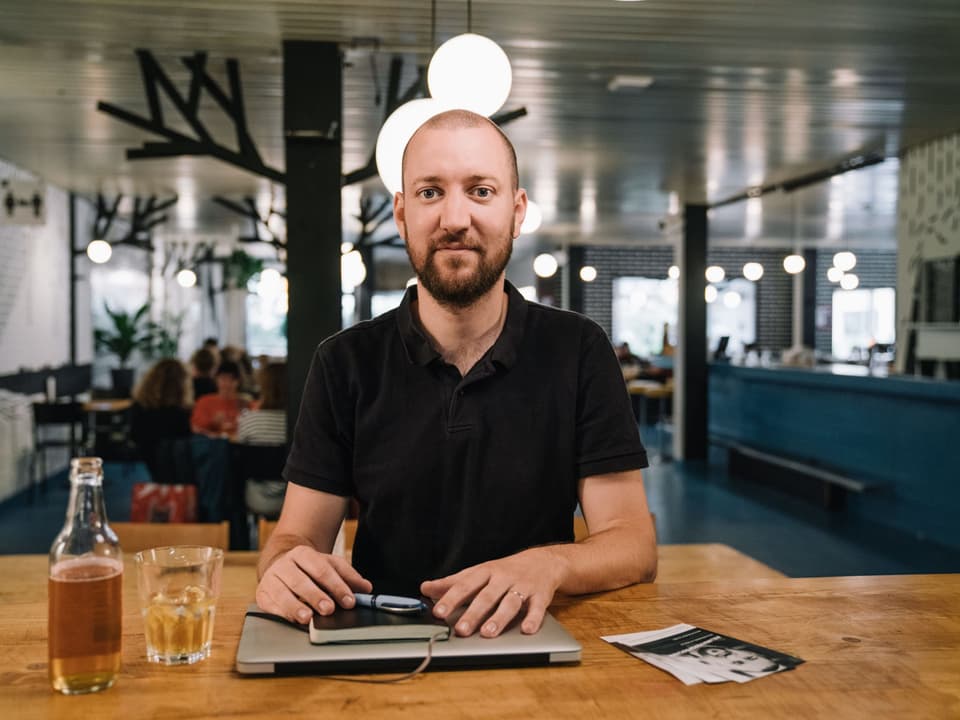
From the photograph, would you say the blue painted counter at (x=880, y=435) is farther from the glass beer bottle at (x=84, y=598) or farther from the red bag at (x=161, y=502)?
the glass beer bottle at (x=84, y=598)

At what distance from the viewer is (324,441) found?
64.9 inches

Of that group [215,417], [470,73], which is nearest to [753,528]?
[215,417]

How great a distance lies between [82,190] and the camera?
10.1m

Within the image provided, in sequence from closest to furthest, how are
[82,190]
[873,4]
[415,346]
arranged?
[415,346], [873,4], [82,190]

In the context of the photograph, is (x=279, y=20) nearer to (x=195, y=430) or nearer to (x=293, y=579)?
(x=195, y=430)

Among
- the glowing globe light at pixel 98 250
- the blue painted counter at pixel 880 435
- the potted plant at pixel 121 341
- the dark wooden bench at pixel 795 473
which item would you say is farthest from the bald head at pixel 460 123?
the potted plant at pixel 121 341

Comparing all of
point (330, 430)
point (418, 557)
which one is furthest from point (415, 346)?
point (418, 557)

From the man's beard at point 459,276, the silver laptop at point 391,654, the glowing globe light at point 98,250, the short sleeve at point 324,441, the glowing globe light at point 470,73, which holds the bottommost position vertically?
the silver laptop at point 391,654

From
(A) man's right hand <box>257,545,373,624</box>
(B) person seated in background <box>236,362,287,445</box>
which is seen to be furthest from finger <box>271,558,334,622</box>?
(B) person seated in background <box>236,362,287,445</box>

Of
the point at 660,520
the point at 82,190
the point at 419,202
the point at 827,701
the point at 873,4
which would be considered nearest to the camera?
the point at 827,701

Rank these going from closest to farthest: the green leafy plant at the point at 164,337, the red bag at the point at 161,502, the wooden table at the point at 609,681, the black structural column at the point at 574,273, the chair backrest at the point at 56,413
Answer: the wooden table at the point at 609,681
the red bag at the point at 161,502
the chair backrest at the point at 56,413
the green leafy plant at the point at 164,337
the black structural column at the point at 574,273

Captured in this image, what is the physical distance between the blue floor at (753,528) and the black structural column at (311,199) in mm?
2576

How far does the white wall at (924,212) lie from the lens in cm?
812

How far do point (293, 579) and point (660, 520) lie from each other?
5.98 m
